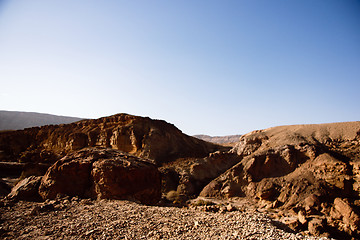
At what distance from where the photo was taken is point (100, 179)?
415 inches

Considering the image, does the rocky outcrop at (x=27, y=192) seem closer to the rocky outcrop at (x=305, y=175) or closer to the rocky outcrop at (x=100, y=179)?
the rocky outcrop at (x=100, y=179)

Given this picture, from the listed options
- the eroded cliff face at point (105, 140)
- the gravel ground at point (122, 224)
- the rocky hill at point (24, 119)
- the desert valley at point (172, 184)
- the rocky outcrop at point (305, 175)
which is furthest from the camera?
the rocky hill at point (24, 119)

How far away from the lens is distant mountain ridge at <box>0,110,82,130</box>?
329 feet

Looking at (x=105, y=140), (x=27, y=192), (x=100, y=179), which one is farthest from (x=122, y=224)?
(x=105, y=140)

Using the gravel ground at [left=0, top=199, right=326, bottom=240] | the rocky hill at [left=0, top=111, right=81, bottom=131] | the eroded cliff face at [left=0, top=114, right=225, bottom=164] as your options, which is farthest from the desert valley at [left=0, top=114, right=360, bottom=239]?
the rocky hill at [left=0, top=111, right=81, bottom=131]

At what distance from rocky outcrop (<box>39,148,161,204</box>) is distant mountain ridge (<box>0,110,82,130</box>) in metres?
104

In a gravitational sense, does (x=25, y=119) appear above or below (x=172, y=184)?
above

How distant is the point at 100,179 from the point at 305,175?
1692 centimetres

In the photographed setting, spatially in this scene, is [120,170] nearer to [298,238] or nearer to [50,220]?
[50,220]

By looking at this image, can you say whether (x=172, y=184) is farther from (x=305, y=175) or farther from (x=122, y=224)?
(x=122, y=224)

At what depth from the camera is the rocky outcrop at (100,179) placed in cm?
1037

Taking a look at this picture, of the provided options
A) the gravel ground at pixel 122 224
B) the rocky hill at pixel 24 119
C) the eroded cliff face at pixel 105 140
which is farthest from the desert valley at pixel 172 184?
the rocky hill at pixel 24 119

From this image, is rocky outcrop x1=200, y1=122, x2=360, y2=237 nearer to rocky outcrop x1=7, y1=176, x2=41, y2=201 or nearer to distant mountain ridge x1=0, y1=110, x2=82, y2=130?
rocky outcrop x1=7, y1=176, x2=41, y2=201

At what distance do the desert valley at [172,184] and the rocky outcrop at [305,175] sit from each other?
83 millimetres
